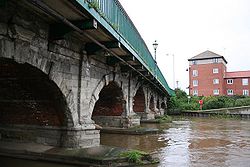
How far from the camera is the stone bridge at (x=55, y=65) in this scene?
22.1 ft

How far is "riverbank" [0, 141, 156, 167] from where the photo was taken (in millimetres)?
8664

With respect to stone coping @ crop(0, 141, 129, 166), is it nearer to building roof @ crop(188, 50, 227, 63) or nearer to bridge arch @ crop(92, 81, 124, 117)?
bridge arch @ crop(92, 81, 124, 117)

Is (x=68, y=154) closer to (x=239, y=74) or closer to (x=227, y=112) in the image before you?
(x=227, y=112)

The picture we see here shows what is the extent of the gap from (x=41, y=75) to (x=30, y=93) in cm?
160

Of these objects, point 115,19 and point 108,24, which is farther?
point 115,19

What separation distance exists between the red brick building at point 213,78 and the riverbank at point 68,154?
56.3 m

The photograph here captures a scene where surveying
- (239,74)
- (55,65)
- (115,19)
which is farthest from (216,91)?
(55,65)

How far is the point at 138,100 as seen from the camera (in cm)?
2567

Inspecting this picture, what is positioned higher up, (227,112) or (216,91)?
(216,91)

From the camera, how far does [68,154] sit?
8961mm

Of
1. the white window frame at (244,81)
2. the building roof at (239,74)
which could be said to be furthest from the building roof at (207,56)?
the white window frame at (244,81)

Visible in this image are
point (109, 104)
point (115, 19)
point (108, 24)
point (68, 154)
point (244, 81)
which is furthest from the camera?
point (244, 81)

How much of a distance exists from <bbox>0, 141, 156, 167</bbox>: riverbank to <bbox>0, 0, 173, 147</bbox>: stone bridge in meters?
0.32

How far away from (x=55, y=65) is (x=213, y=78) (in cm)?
5878
